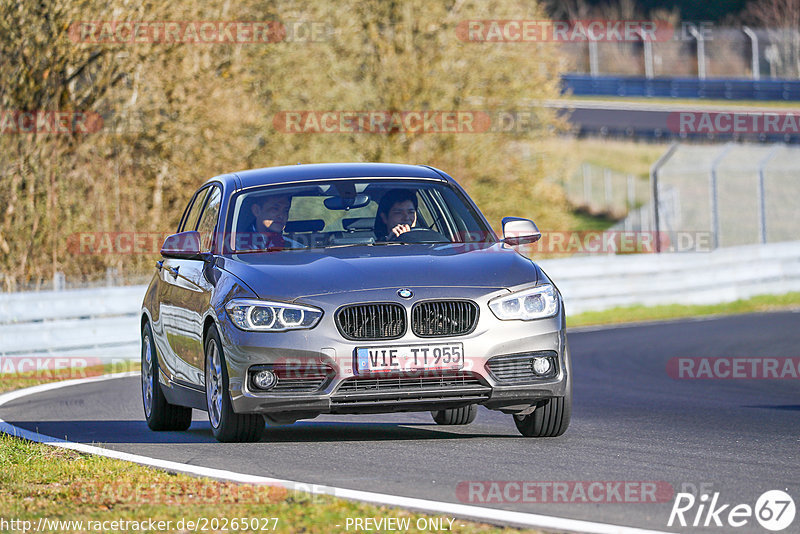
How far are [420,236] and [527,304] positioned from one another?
1.18 metres

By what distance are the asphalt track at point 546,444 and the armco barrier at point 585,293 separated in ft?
11.8

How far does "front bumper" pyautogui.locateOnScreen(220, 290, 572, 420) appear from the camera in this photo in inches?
316

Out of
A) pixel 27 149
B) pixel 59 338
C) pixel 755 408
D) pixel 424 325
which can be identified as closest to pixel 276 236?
pixel 424 325

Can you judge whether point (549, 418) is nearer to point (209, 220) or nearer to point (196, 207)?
point (209, 220)

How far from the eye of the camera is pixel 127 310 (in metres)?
18.7

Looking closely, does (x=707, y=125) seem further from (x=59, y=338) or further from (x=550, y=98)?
(x=59, y=338)

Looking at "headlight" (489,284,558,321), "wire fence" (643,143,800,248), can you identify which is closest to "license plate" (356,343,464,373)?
"headlight" (489,284,558,321)

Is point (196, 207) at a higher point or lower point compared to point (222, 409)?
higher

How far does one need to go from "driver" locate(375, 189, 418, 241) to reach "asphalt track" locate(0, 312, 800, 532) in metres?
1.30

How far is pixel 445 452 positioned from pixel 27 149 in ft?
51.6

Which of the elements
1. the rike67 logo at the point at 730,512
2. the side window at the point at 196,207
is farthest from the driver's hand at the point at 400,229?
the rike67 logo at the point at 730,512

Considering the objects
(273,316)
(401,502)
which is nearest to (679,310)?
(273,316)

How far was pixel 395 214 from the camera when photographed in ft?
30.7

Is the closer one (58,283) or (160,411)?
(160,411)
